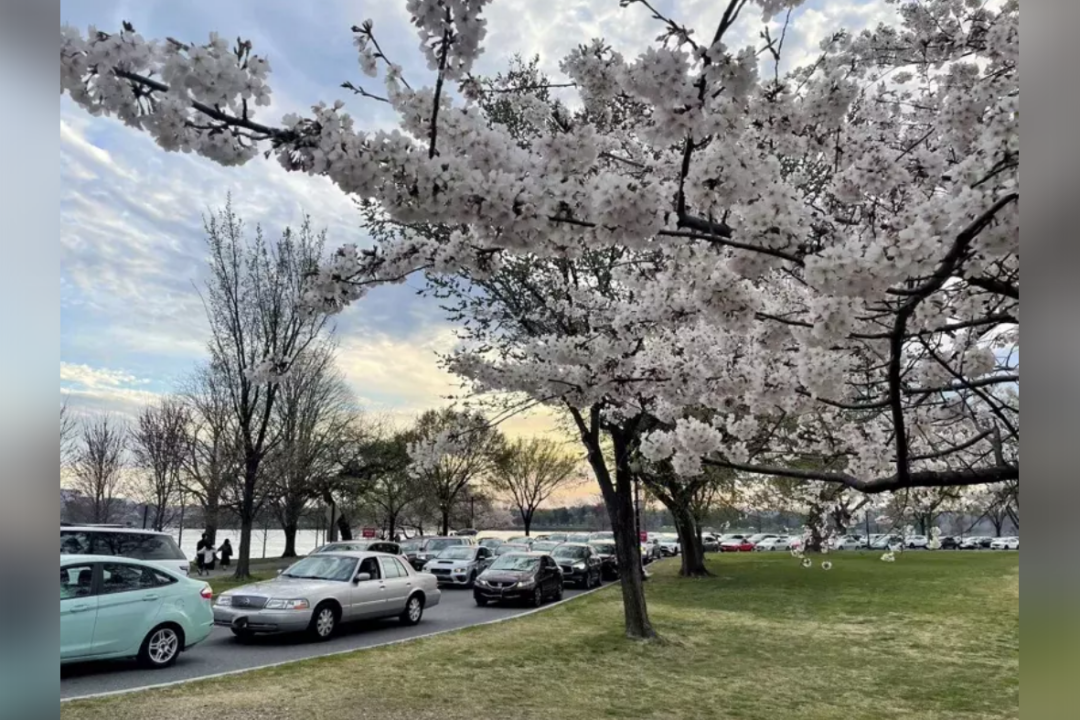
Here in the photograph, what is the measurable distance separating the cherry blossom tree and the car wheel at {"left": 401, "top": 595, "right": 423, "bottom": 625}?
25.5ft

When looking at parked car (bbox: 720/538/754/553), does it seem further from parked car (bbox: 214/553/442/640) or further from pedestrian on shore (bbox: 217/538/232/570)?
parked car (bbox: 214/553/442/640)

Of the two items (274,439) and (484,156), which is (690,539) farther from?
(484,156)

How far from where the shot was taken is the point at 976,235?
2680 millimetres

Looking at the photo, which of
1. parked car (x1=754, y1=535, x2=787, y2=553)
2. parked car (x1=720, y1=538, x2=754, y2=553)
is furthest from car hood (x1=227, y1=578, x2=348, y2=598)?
parked car (x1=754, y1=535, x2=787, y2=553)

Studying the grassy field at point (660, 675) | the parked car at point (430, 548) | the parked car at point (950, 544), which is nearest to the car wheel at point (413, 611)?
the grassy field at point (660, 675)

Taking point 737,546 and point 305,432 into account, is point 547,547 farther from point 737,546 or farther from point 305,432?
point 737,546

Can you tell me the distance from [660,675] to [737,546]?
47.5m

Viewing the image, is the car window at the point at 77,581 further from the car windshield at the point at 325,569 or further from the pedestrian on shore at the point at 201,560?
the pedestrian on shore at the point at 201,560

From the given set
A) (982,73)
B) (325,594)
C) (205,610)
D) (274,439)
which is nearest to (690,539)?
(274,439)

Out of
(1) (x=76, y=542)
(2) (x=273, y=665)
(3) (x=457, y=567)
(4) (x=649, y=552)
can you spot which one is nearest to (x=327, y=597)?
(2) (x=273, y=665)

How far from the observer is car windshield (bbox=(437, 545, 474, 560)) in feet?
68.0

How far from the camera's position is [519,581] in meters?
15.5

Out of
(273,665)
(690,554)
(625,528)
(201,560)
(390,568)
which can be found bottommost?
(690,554)
